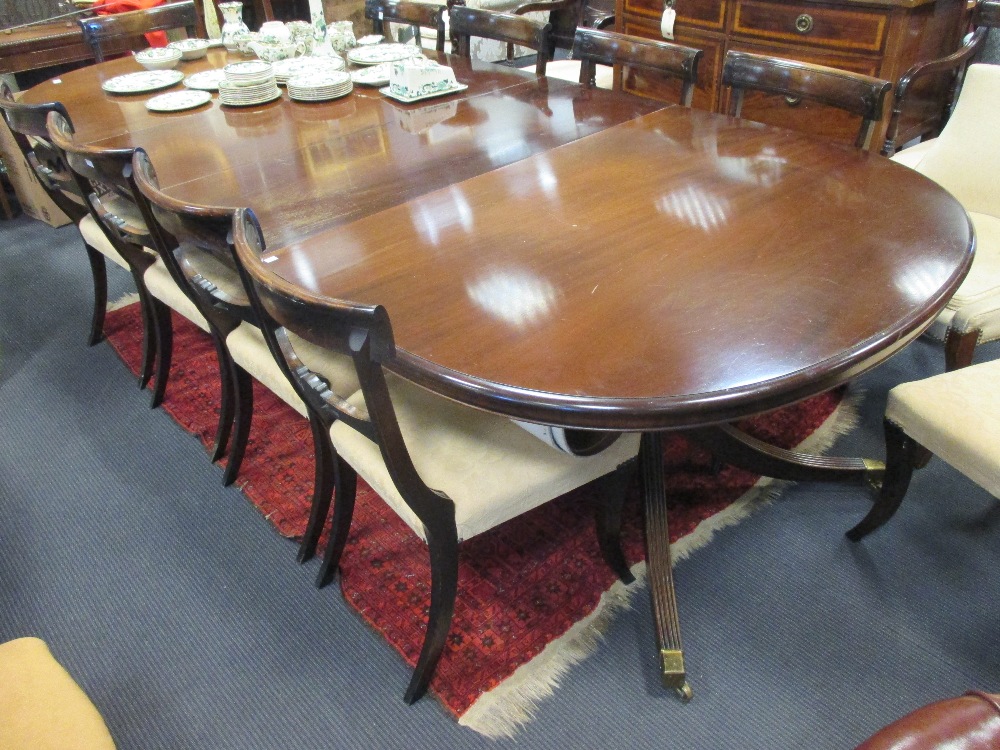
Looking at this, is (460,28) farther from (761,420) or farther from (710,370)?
(710,370)

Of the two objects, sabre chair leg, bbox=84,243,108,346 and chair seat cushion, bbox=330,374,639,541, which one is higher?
chair seat cushion, bbox=330,374,639,541

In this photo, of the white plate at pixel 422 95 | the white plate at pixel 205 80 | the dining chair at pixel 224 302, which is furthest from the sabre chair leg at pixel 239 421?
the white plate at pixel 205 80

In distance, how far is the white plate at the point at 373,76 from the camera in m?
2.18

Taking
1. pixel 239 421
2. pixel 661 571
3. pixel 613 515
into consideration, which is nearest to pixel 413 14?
pixel 239 421

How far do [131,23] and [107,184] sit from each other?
1.53m

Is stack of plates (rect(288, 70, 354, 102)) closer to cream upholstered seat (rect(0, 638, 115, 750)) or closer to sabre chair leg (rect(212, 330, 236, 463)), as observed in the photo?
sabre chair leg (rect(212, 330, 236, 463))

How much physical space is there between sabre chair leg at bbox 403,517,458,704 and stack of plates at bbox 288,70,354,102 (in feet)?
4.74

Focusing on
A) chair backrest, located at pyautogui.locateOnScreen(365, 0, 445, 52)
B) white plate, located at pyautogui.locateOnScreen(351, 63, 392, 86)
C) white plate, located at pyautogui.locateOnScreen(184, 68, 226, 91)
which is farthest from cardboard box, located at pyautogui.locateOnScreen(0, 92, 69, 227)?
white plate, located at pyautogui.locateOnScreen(351, 63, 392, 86)

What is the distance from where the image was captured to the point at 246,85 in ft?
6.71

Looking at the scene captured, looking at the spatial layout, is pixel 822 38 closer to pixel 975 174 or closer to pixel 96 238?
pixel 975 174

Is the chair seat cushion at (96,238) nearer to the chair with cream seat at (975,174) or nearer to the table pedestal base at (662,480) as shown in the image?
the table pedestal base at (662,480)

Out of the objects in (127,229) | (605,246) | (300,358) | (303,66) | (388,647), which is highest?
(303,66)

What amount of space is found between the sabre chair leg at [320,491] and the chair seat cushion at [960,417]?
1.10 metres

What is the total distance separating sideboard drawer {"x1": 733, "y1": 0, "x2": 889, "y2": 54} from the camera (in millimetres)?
2342
